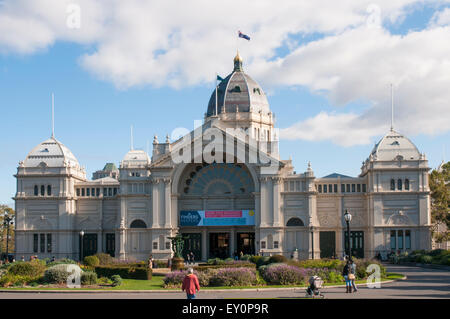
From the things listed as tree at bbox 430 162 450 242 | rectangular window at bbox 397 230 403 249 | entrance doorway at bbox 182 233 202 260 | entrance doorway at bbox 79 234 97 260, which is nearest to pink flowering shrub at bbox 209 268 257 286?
entrance doorway at bbox 182 233 202 260

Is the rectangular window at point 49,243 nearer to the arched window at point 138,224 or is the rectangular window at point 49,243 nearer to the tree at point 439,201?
the arched window at point 138,224

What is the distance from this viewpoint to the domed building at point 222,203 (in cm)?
7894

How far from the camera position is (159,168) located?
262ft

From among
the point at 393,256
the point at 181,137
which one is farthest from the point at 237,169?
the point at 393,256

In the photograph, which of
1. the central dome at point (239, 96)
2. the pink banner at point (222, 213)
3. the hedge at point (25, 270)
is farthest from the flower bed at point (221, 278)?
the central dome at point (239, 96)

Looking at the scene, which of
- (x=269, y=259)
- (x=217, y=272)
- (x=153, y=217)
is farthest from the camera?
(x=153, y=217)

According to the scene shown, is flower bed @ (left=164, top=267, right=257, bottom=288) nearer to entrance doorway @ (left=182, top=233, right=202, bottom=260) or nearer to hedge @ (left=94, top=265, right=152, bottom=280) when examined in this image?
hedge @ (left=94, top=265, right=152, bottom=280)

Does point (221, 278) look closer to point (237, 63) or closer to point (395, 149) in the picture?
point (395, 149)

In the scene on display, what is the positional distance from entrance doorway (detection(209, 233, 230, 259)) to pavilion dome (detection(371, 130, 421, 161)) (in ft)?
70.5
